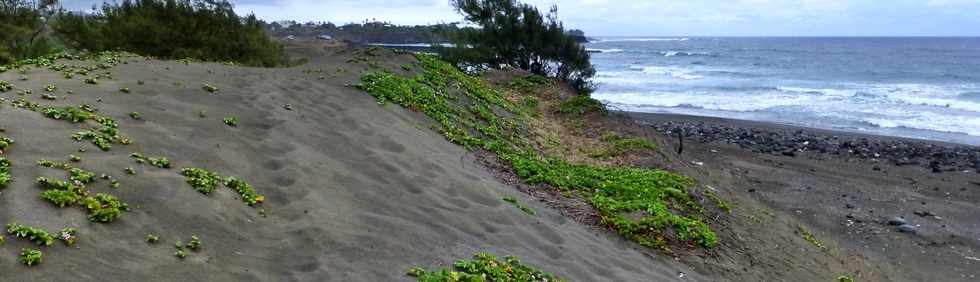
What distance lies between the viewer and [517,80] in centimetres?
2270

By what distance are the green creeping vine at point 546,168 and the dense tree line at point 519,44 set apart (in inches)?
423

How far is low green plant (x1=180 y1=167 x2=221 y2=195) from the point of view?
5.98 metres

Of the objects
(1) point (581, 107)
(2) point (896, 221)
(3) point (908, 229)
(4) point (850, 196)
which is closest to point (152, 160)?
(3) point (908, 229)

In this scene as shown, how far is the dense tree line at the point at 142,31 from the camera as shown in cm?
1892

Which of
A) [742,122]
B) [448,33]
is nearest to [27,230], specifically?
[448,33]

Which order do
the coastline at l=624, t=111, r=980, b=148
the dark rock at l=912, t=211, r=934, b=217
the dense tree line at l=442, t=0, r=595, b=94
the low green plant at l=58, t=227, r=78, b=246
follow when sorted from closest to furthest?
1. the low green plant at l=58, t=227, r=78, b=246
2. the dark rock at l=912, t=211, r=934, b=217
3. the coastline at l=624, t=111, r=980, b=148
4. the dense tree line at l=442, t=0, r=595, b=94

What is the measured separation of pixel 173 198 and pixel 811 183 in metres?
15.1

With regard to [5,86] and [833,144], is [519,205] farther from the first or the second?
[833,144]

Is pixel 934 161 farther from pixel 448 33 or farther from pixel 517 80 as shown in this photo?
pixel 448 33

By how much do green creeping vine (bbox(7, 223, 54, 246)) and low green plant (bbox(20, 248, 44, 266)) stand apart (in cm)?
14

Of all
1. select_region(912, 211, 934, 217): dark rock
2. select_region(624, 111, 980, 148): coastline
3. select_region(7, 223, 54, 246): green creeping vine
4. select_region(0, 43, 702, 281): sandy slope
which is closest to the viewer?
select_region(7, 223, 54, 246): green creeping vine

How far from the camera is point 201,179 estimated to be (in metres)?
6.12

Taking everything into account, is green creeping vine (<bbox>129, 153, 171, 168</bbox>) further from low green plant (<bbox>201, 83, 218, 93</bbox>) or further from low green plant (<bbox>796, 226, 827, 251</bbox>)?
low green plant (<bbox>796, 226, 827, 251</bbox>)

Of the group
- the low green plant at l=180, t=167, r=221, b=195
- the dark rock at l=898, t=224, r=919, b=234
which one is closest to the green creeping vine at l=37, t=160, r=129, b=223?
the low green plant at l=180, t=167, r=221, b=195
